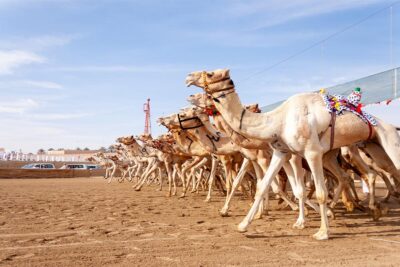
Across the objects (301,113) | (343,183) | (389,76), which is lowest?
(343,183)

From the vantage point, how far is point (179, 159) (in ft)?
63.0

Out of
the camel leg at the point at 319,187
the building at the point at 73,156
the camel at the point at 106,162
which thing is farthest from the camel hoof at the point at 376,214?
the building at the point at 73,156

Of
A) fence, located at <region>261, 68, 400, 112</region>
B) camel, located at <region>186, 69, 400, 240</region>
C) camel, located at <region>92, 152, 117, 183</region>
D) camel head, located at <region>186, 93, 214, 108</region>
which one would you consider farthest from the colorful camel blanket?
camel, located at <region>92, 152, 117, 183</region>

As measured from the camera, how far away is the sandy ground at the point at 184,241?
5.48m

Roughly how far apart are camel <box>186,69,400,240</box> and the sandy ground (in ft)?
2.40

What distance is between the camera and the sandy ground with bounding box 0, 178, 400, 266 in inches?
216

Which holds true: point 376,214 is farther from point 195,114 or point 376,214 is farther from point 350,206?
point 195,114

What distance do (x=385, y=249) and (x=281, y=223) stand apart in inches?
111

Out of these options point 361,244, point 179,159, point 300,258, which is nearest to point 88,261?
point 300,258

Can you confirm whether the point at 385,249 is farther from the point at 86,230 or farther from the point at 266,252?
the point at 86,230

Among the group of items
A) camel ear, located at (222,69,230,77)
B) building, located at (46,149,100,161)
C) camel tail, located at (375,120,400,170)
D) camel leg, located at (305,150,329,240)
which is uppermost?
building, located at (46,149,100,161)

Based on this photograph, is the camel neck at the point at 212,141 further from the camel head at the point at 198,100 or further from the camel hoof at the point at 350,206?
the camel hoof at the point at 350,206

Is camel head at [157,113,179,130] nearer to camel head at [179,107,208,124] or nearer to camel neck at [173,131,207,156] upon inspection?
camel neck at [173,131,207,156]

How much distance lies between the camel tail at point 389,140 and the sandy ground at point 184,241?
137 cm
